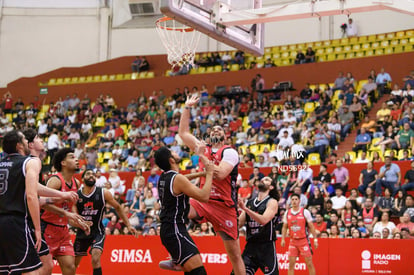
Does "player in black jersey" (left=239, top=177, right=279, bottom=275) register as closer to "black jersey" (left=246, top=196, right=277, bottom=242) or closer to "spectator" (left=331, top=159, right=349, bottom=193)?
"black jersey" (left=246, top=196, right=277, bottom=242)

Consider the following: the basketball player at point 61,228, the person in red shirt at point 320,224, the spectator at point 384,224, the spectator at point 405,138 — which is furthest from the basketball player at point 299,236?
the spectator at point 405,138

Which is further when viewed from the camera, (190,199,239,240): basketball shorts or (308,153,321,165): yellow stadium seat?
(308,153,321,165): yellow stadium seat

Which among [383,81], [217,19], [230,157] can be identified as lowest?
[230,157]

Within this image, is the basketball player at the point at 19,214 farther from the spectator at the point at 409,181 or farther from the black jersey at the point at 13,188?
the spectator at the point at 409,181

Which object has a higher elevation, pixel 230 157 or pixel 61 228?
pixel 230 157

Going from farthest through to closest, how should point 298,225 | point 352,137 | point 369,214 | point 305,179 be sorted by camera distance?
point 352,137
point 305,179
point 369,214
point 298,225

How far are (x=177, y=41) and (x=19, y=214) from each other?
9634mm

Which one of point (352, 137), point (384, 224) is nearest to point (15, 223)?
point (384, 224)

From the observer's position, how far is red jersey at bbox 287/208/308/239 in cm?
1273

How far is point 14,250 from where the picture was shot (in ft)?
21.0

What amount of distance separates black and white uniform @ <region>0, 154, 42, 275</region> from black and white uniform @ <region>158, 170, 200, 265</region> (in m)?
1.63

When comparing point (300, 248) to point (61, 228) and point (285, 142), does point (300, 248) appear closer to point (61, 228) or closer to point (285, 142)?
point (61, 228)

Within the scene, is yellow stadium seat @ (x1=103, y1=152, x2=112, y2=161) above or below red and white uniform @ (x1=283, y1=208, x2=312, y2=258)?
above

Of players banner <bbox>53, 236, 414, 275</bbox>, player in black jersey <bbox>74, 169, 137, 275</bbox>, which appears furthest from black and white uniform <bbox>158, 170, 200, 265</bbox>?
players banner <bbox>53, 236, 414, 275</bbox>
